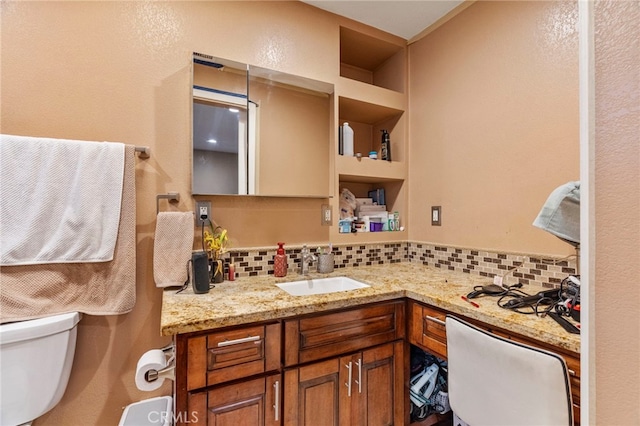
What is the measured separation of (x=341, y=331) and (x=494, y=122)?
1.41 m

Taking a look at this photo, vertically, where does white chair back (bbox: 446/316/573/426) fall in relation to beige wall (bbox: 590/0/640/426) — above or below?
below

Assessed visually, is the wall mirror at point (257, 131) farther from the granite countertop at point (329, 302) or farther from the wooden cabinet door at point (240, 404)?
the wooden cabinet door at point (240, 404)

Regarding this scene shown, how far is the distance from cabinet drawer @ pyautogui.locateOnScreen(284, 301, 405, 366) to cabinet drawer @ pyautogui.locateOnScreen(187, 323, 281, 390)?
0.07 meters

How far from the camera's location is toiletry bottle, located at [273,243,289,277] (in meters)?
1.63

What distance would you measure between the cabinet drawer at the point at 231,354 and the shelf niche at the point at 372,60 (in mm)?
1944

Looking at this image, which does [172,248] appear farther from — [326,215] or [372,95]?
[372,95]

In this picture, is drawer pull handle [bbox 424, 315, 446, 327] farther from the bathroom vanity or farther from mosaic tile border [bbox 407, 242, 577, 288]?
mosaic tile border [bbox 407, 242, 577, 288]

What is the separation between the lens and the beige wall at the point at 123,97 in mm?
1254

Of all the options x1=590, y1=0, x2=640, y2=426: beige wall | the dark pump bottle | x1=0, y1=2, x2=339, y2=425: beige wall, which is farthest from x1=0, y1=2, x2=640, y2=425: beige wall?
x1=590, y1=0, x2=640, y2=426: beige wall

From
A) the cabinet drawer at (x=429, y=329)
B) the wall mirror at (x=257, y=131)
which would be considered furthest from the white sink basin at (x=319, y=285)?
the wall mirror at (x=257, y=131)

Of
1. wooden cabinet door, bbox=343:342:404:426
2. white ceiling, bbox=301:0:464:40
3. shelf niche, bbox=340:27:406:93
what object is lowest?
wooden cabinet door, bbox=343:342:404:426

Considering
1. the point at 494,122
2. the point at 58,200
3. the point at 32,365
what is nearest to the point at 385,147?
the point at 494,122

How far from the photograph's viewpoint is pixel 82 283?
1210 millimetres

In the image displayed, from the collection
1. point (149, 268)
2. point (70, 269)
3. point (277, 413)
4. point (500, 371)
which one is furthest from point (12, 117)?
point (500, 371)
